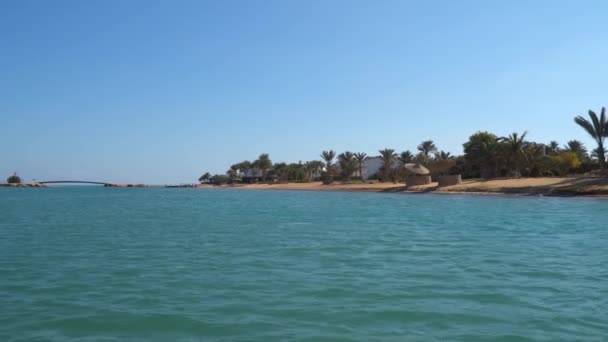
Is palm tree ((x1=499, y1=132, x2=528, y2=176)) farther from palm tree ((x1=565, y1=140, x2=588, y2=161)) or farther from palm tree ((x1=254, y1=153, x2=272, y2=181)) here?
palm tree ((x1=254, y1=153, x2=272, y2=181))

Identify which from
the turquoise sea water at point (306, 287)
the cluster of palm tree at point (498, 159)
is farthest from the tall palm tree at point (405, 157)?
the turquoise sea water at point (306, 287)

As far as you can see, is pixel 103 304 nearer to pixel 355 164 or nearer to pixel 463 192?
pixel 463 192

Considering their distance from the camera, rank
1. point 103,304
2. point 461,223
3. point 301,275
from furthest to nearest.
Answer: point 461,223 < point 301,275 < point 103,304

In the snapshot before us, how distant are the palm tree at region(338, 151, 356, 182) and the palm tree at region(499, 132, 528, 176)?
3684cm

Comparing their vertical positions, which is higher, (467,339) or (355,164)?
(355,164)

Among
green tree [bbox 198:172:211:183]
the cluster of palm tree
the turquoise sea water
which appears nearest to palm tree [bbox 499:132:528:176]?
the cluster of palm tree

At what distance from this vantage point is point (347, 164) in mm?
103438

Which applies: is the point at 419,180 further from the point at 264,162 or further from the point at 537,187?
the point at 264,162

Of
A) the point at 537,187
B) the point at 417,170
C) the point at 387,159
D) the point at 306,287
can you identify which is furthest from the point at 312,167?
the point at 306,287

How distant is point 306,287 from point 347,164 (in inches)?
3682

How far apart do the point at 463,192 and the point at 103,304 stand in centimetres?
5726

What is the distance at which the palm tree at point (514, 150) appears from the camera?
229 feet

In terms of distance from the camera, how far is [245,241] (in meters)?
18.5

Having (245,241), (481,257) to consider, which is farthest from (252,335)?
(245,241)
